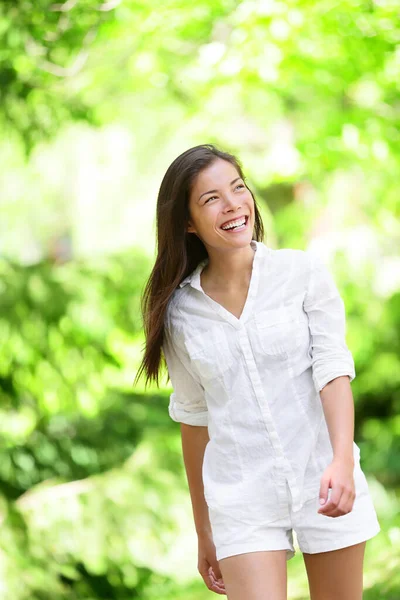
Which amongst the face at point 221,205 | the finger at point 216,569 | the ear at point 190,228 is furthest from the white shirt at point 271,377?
the finger at point 216,569

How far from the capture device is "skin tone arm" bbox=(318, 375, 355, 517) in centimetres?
200

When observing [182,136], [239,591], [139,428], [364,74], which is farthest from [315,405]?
[182,136]

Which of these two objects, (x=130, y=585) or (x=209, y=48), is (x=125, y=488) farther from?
(x=209, y=48)

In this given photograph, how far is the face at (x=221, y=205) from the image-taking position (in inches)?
90.3

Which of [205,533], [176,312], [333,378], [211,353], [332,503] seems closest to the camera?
[332,503]

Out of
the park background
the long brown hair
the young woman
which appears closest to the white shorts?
the young woman

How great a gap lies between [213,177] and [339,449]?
0.77 metres

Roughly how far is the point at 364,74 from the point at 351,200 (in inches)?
142

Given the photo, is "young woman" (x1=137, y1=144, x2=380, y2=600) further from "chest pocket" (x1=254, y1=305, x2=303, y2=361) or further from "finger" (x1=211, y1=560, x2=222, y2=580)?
"finger" (x1=211, y1=560, x2=222, y2=580)

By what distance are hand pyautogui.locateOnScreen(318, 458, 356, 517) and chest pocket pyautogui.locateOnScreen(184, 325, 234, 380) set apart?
0.39 metres

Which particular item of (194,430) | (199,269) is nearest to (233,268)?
(199,269)

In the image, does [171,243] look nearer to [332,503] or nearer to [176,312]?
[176,312]

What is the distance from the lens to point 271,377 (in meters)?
2.24

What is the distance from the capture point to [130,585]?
5750mm
